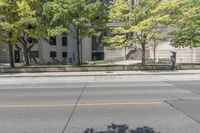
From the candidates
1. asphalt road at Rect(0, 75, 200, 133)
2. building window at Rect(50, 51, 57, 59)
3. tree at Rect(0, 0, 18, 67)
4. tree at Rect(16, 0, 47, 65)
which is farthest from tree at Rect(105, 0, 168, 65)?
building window at Rect(50, 51, 57, 59)

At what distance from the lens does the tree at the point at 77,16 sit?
23625 mm

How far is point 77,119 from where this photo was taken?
25.5 ft

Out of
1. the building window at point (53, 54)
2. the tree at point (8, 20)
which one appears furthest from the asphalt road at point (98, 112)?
the building window at point (53, 54)

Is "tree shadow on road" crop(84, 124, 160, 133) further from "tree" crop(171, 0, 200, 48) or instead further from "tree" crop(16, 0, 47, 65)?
"tree" crop(171, 0, 200, 48)

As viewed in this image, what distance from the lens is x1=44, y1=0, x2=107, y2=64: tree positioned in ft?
77.5

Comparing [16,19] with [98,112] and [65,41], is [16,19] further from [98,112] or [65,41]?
[65,41]

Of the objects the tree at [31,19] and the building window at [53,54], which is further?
the building window at [53,54]

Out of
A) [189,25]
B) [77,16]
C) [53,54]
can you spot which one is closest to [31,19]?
[77,16]

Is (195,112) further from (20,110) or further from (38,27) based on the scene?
(38,27)

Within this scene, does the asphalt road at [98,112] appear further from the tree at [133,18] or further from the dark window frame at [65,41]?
the dark window frame at [65,41]

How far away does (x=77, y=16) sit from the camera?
81.6 ft

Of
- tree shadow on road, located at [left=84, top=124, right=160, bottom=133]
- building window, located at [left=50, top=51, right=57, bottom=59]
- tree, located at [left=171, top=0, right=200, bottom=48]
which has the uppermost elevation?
tree, located at [left=171, top=0, right=200, bottom=48]

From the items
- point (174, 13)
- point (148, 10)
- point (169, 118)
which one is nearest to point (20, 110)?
point (169, 118)

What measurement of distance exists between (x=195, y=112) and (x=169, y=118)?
117cm
